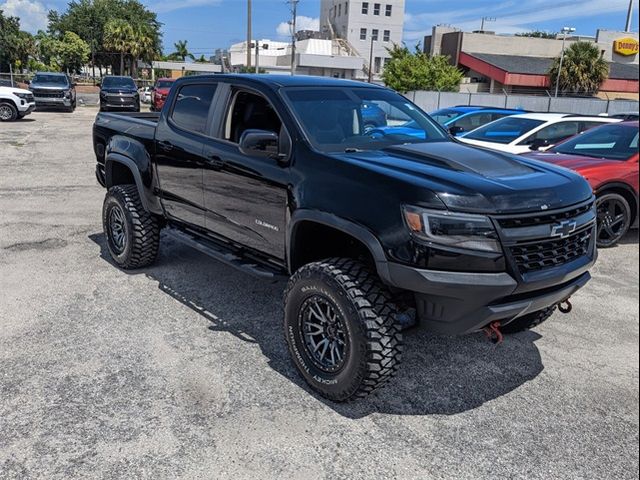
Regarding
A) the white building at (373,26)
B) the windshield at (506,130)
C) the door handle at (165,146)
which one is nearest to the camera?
the door handle at (165,146)

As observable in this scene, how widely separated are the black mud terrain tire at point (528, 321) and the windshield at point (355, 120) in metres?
1.48

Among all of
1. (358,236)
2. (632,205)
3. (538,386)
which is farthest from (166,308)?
→ (632,205)

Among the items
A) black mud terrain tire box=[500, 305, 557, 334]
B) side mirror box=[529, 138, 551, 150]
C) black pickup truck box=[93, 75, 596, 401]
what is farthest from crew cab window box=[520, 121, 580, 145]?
black mud terrain tire box=[500, 305, 557, 334]

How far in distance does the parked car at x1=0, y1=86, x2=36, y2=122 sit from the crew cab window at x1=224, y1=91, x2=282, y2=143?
19228mm

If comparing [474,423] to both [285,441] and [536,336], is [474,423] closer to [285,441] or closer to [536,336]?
[285,441]

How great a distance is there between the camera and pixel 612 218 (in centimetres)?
668

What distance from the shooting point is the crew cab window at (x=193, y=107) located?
190 inches

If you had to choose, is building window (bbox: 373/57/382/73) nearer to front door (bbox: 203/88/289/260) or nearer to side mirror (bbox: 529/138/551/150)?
side mirror (bbox: 529/138/551/150)

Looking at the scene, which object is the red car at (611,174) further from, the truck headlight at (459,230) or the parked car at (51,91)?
Result: the parked car at (51,91)

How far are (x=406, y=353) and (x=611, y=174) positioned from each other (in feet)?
12.3

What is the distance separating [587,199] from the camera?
3.55m

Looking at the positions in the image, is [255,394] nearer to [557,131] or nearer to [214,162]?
[214,162]

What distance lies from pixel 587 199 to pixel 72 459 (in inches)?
130

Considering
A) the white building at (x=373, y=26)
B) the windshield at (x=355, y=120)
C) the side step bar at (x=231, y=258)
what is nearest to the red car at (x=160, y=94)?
the side step bar at (x=231, y=258)
